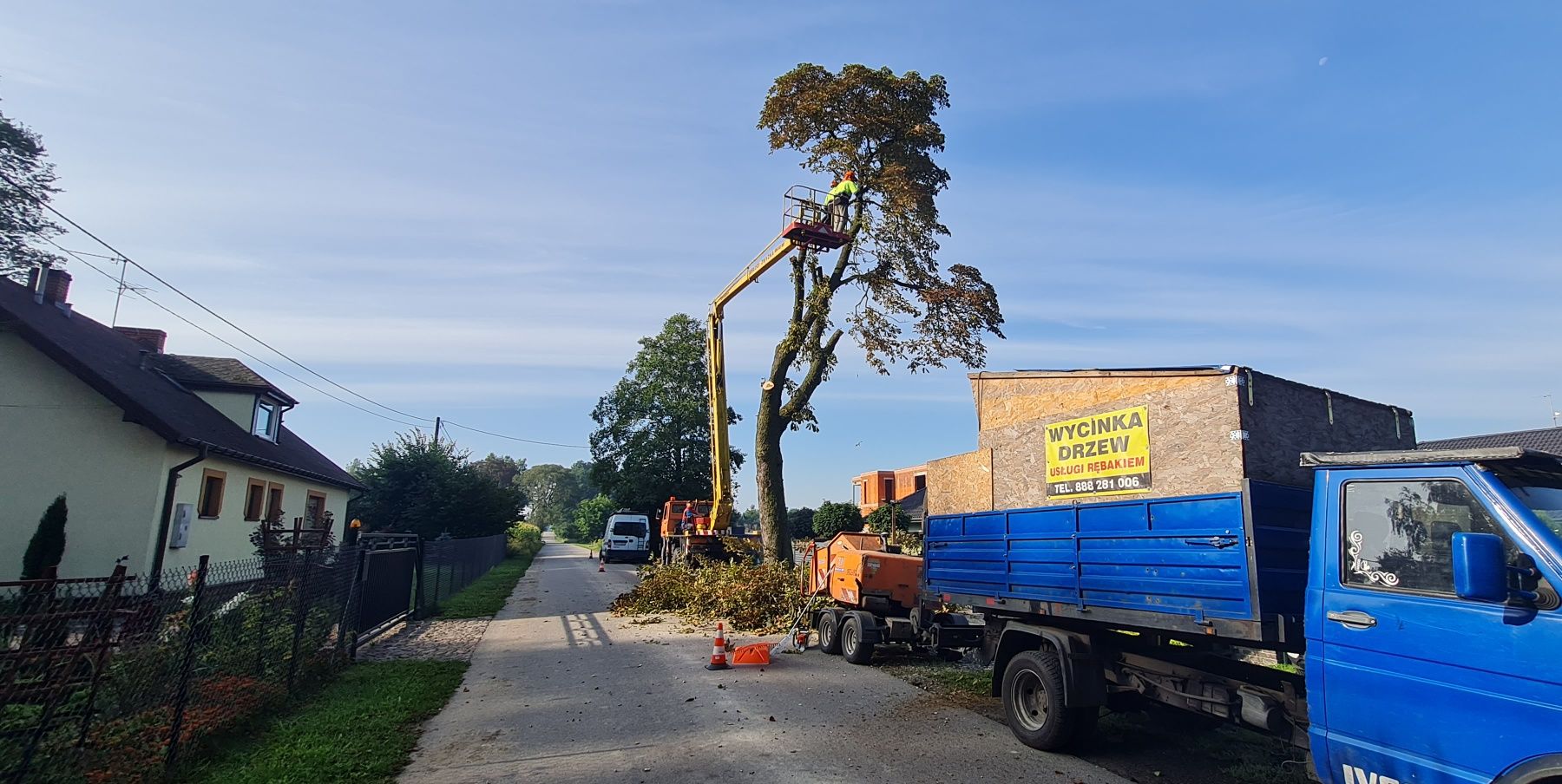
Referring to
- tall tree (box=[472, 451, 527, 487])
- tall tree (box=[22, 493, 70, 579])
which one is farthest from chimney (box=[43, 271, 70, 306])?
tall tree (box=[472, 451, 527, 487])

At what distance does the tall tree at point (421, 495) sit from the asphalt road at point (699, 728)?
22354 millimetres

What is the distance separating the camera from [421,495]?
3203cm

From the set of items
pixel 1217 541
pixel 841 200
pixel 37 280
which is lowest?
pixel 1217 541

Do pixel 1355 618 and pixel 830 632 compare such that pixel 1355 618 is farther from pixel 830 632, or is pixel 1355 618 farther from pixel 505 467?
pixel 505 467

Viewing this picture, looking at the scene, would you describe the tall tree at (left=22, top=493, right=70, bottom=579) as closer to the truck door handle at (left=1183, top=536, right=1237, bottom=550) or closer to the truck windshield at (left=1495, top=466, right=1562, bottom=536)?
the truck door handle at (left=1183, top=536, right=1237, bottom=550)

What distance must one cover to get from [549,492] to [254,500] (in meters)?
112

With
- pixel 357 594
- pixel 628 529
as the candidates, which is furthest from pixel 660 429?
pixel 357 594

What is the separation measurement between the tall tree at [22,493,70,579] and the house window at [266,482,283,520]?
5803mm

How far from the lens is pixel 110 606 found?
17.0 ft

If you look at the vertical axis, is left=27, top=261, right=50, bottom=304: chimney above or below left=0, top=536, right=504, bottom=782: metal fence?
above

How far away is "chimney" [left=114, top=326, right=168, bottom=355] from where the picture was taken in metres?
21.9

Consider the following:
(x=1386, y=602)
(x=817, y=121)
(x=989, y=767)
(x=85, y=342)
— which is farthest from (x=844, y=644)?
(x=85, y=342)

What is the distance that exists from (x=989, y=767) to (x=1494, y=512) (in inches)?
155

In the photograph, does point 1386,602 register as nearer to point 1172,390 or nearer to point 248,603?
point 1172,390
